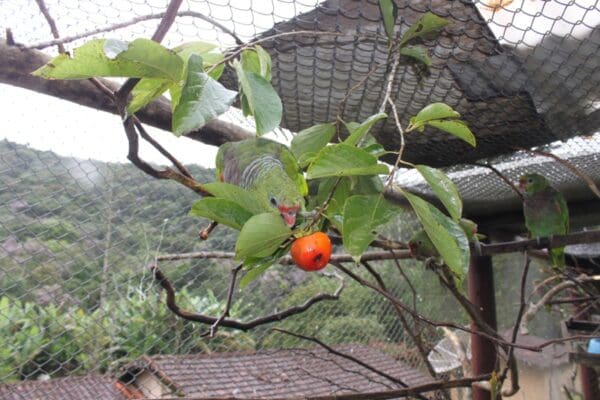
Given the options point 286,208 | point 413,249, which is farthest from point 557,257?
point 286,208

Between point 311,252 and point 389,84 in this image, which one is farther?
point 389,84

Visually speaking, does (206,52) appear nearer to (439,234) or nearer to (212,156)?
(439,234)

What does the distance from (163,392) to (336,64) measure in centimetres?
108

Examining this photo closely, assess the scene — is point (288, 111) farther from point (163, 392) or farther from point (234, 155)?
point (163, 392)

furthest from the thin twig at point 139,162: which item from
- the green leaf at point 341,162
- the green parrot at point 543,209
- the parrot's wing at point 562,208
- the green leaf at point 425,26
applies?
the parrot's wing at point 562,208

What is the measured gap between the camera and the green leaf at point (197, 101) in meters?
0.29

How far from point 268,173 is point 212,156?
1.68 ft

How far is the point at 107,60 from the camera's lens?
28cm

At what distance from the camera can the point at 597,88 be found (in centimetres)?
77

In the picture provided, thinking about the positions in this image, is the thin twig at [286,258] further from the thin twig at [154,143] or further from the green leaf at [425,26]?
the green leaf at [425,26]

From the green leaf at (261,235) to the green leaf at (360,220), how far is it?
0.05 meters

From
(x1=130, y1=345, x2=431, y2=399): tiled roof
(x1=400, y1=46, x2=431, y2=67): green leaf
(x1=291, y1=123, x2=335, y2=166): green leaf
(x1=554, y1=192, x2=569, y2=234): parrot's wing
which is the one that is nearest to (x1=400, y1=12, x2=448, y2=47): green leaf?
(x1=400, y1=46, x2=431, y2=67): green leaf

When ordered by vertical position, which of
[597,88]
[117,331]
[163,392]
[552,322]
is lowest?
[552,322]

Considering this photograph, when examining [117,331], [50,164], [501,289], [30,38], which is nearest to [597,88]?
[30,38]
